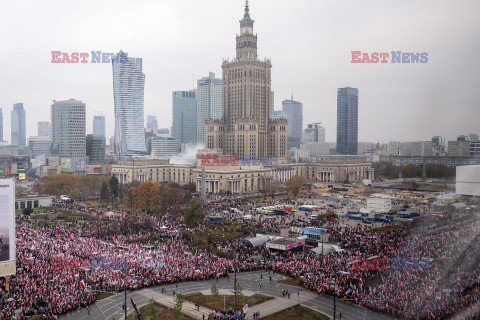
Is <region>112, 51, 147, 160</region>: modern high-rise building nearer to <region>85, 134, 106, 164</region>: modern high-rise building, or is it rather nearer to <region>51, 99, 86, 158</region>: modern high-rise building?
<region>85, 134, 106, 164</region>: modern high-rise building

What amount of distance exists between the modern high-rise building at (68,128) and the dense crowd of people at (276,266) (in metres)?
135

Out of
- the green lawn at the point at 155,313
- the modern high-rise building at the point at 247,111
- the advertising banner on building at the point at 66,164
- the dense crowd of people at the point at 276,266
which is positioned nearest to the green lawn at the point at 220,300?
the green lawn at the point at 155,313

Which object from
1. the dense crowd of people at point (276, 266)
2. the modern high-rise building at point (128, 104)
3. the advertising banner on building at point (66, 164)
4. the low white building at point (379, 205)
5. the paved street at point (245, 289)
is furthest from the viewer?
the modern high-rise building at point (128, 104)

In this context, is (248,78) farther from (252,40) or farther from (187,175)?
(187,175)

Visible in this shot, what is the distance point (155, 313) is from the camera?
28922 mm

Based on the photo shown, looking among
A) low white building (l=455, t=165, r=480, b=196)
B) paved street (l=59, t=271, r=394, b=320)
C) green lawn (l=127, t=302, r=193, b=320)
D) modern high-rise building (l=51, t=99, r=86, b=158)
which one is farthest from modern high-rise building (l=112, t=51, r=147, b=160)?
low white building (l=455, t=165, r=480, b=196)

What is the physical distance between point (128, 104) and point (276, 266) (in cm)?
14708

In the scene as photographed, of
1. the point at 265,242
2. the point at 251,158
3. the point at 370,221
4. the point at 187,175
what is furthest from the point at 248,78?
the point at 265,242

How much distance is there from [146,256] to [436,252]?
2348 cm

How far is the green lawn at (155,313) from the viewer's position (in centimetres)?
2821

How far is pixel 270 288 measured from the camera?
35.2 meters

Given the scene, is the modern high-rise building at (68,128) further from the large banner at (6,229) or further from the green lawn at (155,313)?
the green lawn at (155,313)

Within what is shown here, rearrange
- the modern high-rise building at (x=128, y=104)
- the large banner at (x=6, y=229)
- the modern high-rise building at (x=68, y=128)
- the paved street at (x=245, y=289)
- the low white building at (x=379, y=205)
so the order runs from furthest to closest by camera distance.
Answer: the modern high-rise building at (x=68, y=128) → the modern high-rise building at (x=128, y=104) → the low white building at (x=379, y=205) → the large banner at (x=6, y=229) → the paved street at (x=245, y=289)

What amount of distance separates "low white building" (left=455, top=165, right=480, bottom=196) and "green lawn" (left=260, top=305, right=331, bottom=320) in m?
11.6
